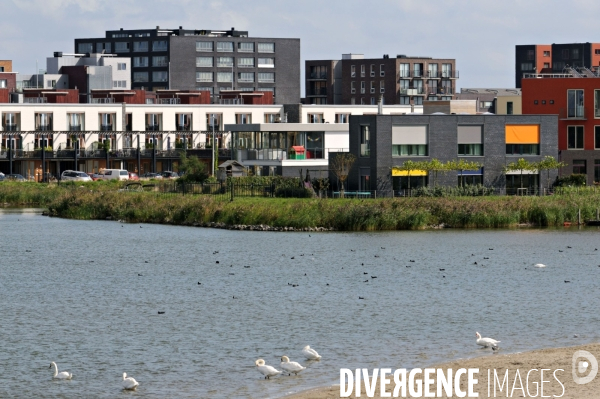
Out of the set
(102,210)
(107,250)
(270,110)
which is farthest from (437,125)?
(270,110)

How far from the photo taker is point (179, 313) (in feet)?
109

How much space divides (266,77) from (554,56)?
56.9 metres

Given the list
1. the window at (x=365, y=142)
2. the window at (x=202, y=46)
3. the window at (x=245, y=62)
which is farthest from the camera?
the window at (x=245, y=62)

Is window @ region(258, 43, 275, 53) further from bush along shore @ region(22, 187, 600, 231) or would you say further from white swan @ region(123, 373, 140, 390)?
white swan @ region(123, 373, 140, 390)

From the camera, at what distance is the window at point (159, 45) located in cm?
16275

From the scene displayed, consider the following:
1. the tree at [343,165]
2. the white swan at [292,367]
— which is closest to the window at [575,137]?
the tree at [343,165]

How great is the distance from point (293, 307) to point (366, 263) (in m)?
12.0

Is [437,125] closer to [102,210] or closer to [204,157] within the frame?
[102,210]

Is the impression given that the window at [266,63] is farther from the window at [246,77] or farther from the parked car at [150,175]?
the parked car at [150,175]

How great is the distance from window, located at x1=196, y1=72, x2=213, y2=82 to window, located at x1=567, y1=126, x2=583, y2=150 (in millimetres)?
87077

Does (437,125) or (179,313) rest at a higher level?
(437,125)

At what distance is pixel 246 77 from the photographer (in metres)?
164

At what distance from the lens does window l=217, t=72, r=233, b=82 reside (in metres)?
163

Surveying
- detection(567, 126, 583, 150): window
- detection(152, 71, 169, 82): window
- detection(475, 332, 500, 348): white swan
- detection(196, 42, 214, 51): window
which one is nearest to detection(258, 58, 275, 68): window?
detection(196, 42, 214, 51): window
